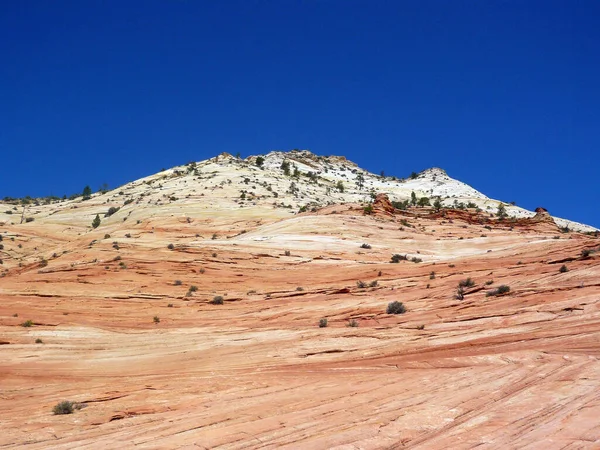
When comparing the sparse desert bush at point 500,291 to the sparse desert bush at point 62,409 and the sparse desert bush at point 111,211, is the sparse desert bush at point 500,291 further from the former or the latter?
the sparse desert bush at point 111,211

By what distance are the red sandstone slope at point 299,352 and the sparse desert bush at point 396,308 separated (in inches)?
12.8

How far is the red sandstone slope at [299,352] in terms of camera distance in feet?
28.4

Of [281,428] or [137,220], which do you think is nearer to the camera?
[281,428]

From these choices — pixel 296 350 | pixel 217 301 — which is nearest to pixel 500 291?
pixel 296 350

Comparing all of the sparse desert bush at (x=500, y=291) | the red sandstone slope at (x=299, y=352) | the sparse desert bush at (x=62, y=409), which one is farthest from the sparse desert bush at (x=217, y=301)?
the sparse desert bush at (x=62, y=409)

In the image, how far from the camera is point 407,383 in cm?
1070

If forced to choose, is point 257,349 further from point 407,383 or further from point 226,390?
point 407,383

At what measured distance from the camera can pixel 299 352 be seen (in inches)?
535

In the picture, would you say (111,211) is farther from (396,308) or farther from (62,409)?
(62,409)

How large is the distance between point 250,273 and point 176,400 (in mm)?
16030

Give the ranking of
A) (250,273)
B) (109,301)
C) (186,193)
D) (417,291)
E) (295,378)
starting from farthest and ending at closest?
(186,193) < (250,273) < (109,301) < (417,291) < (295,378)

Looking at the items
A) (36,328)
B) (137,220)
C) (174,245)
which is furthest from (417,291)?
(137,220)

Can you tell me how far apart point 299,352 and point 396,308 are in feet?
15.6

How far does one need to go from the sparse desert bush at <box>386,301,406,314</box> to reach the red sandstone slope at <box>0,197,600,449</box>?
1.06 ft
